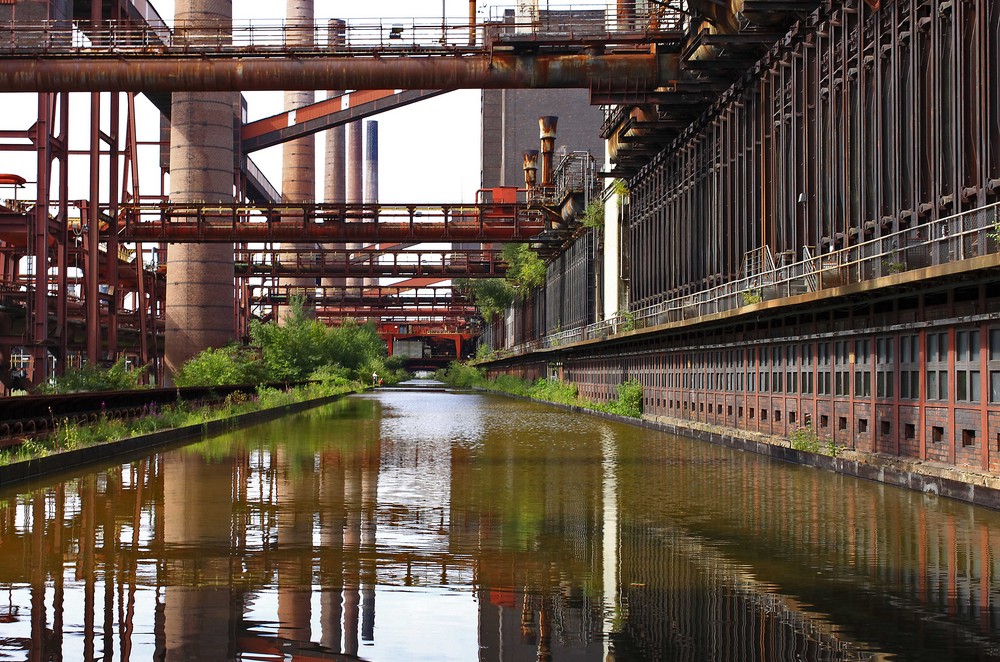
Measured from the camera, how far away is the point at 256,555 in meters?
9.55

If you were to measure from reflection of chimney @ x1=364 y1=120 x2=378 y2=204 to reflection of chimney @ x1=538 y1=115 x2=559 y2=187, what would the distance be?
97458 millimetres

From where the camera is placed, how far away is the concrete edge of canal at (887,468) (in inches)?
550

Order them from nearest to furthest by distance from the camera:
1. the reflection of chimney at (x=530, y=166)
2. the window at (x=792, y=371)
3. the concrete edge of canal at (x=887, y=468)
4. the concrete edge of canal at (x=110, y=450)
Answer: the concrete edge of canal at (x=887, y=468), the concrete edge of canal at (x=110, y=450), the window at (x=792, y=371), the reflection of chimney at (x=530, y=166)

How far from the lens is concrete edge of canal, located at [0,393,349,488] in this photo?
15808mm

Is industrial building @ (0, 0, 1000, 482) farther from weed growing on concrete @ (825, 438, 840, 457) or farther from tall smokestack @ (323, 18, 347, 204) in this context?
tall smokestack @ (323, 18, 347, 204)

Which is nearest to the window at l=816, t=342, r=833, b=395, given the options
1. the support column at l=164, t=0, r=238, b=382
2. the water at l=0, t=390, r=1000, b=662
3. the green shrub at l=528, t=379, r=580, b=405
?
the water at l=0, t=390, r=1000, b=662

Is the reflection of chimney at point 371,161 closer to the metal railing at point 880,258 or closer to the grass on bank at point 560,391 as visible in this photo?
the grass on bank at point 560,391

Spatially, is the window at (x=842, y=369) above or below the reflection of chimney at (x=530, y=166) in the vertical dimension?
below

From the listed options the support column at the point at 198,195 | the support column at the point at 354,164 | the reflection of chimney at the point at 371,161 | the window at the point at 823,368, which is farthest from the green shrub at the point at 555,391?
the reflection of chimney at the point at 371,161

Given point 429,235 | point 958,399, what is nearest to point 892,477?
point 958,399

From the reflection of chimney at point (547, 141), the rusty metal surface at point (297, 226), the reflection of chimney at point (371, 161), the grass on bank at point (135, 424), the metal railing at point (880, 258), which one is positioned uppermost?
the reflection of chimney at point (371, 161)

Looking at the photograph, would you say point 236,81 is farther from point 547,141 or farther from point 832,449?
point 547,141

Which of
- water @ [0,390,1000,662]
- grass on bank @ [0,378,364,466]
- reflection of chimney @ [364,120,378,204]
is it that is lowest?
water @ [0,390,1000,662]

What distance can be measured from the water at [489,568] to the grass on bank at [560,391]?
2257cm
